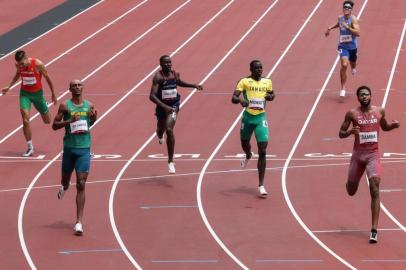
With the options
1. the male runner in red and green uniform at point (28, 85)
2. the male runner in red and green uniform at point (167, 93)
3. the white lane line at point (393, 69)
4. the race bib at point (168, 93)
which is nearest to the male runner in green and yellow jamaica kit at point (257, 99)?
the male runner in red and green uniform at point (167, 93)

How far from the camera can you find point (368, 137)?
13789 millimetres

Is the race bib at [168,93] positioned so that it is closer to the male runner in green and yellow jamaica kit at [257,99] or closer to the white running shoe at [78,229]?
the male runner in green and yellow jamaica kit at [257,99]

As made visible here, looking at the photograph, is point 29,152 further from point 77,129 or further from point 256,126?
point 77,129

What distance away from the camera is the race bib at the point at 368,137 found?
13781 millimetres

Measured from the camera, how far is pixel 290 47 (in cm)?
2848

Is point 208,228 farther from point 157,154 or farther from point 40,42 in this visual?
point 40,42

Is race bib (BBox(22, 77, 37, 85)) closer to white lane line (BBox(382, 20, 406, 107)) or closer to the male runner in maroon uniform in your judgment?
white lane line (BBox(382, 20, 406, 107))

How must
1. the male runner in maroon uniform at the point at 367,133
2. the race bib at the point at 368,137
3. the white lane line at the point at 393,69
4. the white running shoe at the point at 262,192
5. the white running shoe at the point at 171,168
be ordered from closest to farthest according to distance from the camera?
1. the male runner in maroon uniform at the point at 367,133
2. the race bib at the point at 368,137
3. the white running shoe at the point at 262,192
4. the white running shoe at the point at 171,168
5. the white lane line at the point at 393,69

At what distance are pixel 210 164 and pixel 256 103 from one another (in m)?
2.35

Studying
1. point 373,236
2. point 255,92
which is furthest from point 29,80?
point 373,236

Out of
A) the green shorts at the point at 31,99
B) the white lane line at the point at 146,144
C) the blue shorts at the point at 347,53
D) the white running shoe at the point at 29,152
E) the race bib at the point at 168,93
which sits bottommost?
the white running shoe at the point at 29,152

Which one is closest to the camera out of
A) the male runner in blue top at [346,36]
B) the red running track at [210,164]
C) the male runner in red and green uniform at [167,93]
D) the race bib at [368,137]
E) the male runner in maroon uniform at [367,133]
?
the red running track at [210,164]

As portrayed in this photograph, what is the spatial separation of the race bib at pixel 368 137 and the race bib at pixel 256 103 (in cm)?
253

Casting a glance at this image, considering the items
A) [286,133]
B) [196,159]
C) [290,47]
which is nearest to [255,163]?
[196,159]
